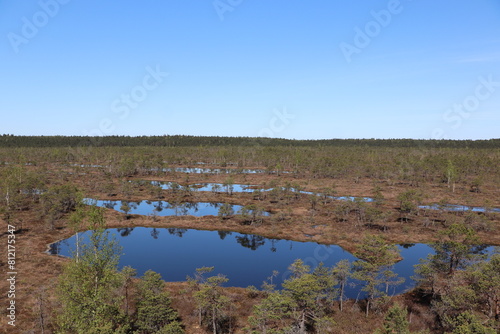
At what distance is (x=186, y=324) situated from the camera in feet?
131

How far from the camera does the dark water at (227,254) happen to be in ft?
194

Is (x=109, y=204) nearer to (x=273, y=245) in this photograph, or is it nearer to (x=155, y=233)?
(x=155, y=233)

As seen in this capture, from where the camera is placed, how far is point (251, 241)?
7900 cm

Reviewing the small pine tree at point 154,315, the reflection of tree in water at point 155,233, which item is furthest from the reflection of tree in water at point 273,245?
the small pine tree at point 154,315

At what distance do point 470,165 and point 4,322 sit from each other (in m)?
203

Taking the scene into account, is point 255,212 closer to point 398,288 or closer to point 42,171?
point 398,288

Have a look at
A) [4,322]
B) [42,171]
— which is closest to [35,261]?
[4,322]

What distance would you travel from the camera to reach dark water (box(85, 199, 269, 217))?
334 ft

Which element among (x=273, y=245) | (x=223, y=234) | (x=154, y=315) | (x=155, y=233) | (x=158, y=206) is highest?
(x=154, y=315)

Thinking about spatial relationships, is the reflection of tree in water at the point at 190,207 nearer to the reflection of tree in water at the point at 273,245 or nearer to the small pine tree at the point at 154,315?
the reflection of tree in water at the point at 273,245

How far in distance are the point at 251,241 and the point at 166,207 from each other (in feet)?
154

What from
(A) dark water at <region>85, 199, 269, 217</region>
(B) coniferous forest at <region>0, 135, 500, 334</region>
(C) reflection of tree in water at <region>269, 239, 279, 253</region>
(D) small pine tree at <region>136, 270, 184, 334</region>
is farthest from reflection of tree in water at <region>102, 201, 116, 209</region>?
(D) small pine tree at <region>136, 270, 184, 334</region>

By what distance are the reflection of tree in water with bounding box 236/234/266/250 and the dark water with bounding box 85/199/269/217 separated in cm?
1747

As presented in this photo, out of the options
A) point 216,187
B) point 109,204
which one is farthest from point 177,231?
point 216,187
